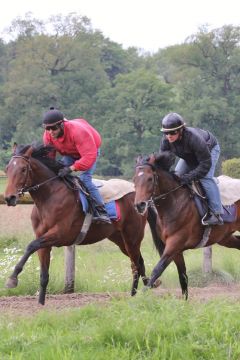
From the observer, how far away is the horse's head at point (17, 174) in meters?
7.82

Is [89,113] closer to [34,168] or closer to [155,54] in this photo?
[155,54]

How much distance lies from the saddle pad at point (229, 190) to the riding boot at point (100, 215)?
159 centimetres

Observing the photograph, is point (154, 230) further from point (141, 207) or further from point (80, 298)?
point (141, 207)

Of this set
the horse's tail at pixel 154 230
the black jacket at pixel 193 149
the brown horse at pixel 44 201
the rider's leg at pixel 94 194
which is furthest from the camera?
the horse's tail at pixel 154 230

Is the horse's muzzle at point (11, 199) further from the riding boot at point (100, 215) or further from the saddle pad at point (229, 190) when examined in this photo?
the saddle pad at point (229, 190)

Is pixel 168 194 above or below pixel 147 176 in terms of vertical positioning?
below

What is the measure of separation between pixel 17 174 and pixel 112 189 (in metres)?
1.85

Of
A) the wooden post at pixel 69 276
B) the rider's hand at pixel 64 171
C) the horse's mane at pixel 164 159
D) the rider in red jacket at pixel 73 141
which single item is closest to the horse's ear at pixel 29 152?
the rider in red jacket at pixel 73 141

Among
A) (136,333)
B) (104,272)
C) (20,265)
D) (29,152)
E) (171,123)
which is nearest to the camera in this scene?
(136,333)

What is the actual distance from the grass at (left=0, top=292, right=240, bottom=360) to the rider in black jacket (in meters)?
2.20

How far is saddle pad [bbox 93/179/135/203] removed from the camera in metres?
9.33

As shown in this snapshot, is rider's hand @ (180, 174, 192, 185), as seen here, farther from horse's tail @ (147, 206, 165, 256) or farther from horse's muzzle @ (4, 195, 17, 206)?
horse's muzzle @ (4, 195, 17, 206)

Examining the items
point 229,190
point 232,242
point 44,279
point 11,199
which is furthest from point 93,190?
point 232,242

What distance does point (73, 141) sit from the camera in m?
8.59
